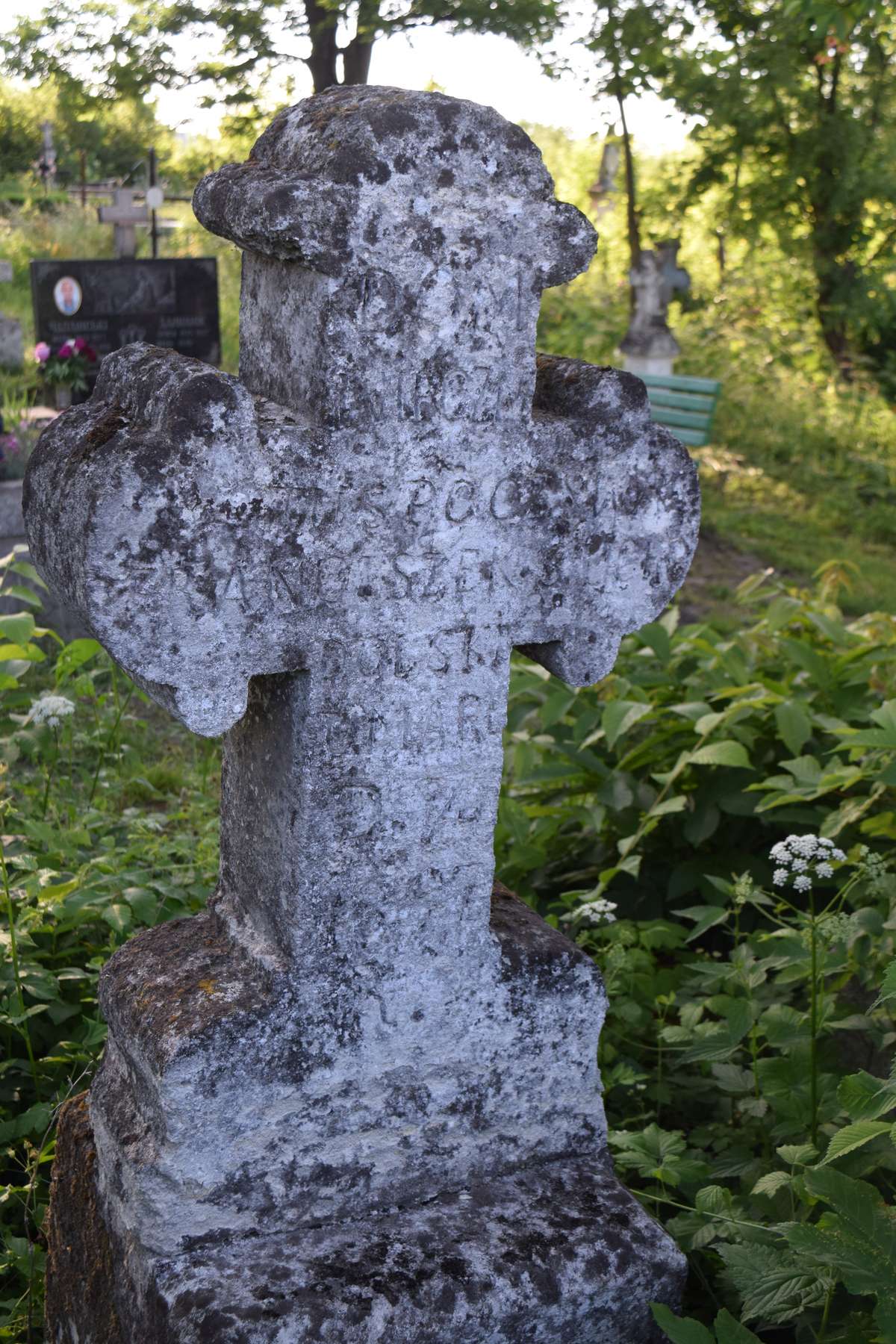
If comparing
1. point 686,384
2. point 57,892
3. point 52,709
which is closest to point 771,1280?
point 57,892

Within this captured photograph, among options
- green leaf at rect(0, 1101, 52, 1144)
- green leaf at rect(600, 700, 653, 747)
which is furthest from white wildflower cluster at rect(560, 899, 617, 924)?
green leaf at rect(0, 1101, 52, 1144)

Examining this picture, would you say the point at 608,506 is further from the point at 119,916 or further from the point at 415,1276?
the point at 119,916

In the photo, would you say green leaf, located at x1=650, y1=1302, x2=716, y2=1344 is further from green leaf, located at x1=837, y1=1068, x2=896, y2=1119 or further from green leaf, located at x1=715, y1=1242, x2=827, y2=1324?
green leaf, located at x1=837, y1=1068, x2=896, y2=1119

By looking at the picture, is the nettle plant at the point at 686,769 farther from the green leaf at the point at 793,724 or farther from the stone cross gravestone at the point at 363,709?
the stone cross gravestone at the point at 363,709

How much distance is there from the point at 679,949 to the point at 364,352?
1850 mm

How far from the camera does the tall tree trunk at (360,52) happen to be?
35.1ft

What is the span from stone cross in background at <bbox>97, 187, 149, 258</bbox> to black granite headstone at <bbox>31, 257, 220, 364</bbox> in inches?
91.4

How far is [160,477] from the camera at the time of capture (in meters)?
1.61

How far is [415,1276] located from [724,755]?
4.72 feet

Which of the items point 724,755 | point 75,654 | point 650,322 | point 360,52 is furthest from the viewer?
point 650,322

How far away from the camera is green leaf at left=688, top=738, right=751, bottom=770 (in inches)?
113

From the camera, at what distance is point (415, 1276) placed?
181 centimetres

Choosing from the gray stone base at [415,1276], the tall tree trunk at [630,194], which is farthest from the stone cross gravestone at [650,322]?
the gray stone base at [415,1276]

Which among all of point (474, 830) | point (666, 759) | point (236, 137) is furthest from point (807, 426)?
point (474, 830)
